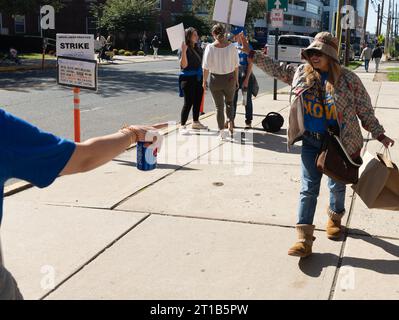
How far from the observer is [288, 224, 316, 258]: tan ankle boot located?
406cm

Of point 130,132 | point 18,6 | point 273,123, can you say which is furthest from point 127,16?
point 130,132

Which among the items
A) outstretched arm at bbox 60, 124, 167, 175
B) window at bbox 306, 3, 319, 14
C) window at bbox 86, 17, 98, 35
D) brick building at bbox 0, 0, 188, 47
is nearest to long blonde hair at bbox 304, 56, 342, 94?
outstretched arm at bbox 60, 124, 167, 175

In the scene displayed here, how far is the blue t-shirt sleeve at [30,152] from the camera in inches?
63.4

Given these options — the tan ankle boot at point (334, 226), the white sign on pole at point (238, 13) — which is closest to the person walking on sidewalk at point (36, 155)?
the tan ankle boot at point (334, 226)

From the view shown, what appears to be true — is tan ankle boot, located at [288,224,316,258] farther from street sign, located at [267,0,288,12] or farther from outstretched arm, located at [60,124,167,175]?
street sign, located at [267,0,288,12]

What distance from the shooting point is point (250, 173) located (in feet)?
21.8

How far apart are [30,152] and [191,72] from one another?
7661mm

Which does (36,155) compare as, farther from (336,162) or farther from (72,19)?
(72,19)

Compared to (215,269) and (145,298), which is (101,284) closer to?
(145,298)

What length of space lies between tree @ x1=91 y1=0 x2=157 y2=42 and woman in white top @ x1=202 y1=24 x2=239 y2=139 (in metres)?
40.3

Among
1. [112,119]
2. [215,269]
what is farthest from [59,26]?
[215,269]

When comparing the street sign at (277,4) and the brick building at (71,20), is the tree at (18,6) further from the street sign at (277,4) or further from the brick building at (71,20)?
the street sign at (277,4)

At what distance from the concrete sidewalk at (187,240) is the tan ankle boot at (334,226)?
75mm

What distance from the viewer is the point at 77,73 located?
6.98 meters
